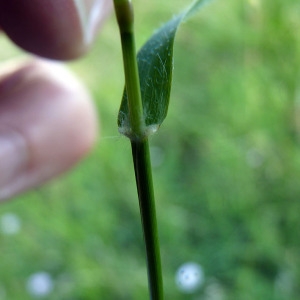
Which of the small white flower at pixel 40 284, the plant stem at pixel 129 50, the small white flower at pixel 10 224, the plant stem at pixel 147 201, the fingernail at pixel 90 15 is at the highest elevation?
the plant stem at pixel 129 50

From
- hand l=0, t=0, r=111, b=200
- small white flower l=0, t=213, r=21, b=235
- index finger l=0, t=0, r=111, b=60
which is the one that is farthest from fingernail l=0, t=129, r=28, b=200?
small white flower l=0, t=213, r=21, b=235

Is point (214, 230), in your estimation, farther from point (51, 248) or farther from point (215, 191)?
point (51, 248)

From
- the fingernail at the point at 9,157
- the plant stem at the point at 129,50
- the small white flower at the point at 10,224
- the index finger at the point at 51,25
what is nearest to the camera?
the plant stem at the point at 129,50

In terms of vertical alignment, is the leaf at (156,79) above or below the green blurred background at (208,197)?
above

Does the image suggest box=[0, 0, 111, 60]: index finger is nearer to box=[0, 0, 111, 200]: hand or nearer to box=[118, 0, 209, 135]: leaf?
box=[0, 0, 111, 200]: hand

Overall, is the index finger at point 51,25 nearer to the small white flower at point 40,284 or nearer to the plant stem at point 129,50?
the plant stem at point 129,50

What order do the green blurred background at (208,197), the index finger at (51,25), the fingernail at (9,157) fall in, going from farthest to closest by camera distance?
the green blurred background at (208,197) → the fingernail at (9,157) → the index finger at (51,25)

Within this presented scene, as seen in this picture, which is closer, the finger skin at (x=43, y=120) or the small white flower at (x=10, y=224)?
the finger skin at (x=43, y=120)

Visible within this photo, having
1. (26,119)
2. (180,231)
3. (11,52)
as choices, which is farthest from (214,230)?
(11,52)

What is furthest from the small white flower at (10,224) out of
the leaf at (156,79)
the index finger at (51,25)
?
the leaf at (156,79)
